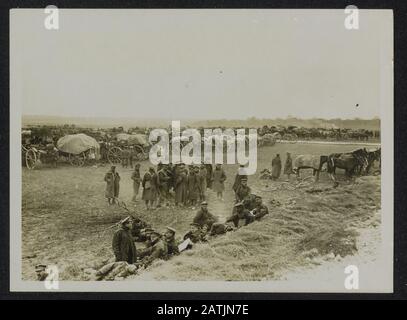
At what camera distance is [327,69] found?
4.59 metres

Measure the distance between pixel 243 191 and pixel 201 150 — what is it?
503 mm

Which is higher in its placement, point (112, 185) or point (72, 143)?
point (72, 143)

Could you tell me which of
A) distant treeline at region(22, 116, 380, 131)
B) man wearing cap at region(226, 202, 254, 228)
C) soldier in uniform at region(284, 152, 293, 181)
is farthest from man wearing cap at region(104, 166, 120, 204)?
soldier in uniform at region(284, 152, 293, 181)

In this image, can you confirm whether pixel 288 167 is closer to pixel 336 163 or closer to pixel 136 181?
pixel 336 163

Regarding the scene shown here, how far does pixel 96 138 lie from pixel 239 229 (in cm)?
145

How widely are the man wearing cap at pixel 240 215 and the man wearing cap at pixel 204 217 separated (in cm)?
14

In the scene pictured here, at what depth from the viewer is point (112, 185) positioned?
4570 mm

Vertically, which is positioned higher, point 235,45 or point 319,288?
point 235,45

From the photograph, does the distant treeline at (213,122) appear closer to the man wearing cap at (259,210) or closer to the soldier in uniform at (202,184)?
the soldier in uniform at (202,184)

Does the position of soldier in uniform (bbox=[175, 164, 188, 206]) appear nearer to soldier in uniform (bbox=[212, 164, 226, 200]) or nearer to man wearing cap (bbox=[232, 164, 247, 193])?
soldier in uniform (bbox=[212, 164, 226, 200])

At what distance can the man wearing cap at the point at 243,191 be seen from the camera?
4570 mm

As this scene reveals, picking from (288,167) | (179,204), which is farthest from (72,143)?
(288,167)
